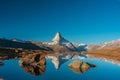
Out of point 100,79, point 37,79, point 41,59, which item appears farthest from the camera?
point 41,59

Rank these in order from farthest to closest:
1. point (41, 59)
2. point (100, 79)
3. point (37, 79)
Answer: point (41, 59) < point (100, 79) < point (37, 79)

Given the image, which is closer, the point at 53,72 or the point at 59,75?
the point at 59,75

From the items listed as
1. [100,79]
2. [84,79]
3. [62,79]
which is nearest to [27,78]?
[62,79]

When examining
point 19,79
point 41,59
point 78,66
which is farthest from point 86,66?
point 19,79

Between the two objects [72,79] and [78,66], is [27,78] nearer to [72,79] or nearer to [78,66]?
[72,79]

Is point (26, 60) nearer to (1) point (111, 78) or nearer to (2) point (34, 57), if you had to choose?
(2) point (34, 57)

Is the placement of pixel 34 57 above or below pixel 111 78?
above

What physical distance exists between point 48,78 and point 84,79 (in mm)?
10439

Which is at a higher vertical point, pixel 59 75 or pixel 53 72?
pixel 53 72

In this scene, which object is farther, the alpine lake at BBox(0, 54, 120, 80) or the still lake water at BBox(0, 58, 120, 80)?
the alpine lake at BBox(0, 54, 120, 80)

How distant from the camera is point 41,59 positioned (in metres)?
118

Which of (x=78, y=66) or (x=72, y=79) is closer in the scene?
(x=72, y=79)

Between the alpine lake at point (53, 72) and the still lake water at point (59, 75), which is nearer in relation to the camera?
the still lake water at point (59, 75)

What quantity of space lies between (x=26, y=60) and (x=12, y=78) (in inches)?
1668
